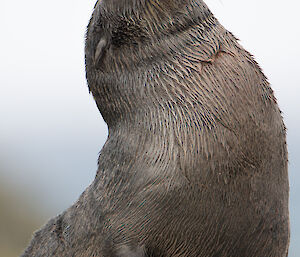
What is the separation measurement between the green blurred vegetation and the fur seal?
3.24 metres

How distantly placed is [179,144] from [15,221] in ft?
13.6

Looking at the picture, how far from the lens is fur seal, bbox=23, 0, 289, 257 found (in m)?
2.25

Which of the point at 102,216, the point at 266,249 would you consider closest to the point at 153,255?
the point at 102,216

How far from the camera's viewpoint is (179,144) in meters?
2.25

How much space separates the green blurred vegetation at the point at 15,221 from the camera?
5578 millimetres

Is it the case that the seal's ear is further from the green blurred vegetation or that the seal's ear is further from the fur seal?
the green blurred vegetation

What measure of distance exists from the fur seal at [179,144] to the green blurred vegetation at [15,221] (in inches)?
127

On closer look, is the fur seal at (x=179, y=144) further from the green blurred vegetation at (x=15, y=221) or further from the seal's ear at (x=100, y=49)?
the green blurred vegetation at (x=15, y=221)

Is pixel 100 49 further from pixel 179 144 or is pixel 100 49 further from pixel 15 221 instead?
pixel 15 221

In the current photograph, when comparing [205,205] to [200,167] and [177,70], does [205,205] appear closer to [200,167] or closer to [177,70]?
[200,167]

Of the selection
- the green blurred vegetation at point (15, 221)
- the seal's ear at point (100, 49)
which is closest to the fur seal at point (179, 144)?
→ the seal's ear at point (100, 49)

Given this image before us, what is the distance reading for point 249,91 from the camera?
94.1 inches

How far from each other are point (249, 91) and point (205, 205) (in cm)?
52

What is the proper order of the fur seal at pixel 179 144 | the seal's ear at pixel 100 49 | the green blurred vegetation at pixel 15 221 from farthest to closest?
1. the green blurred vegetation at pixel 15 221
2. the seal's ear at pixel 100 49
3. the fur seal at pixel 179 144
